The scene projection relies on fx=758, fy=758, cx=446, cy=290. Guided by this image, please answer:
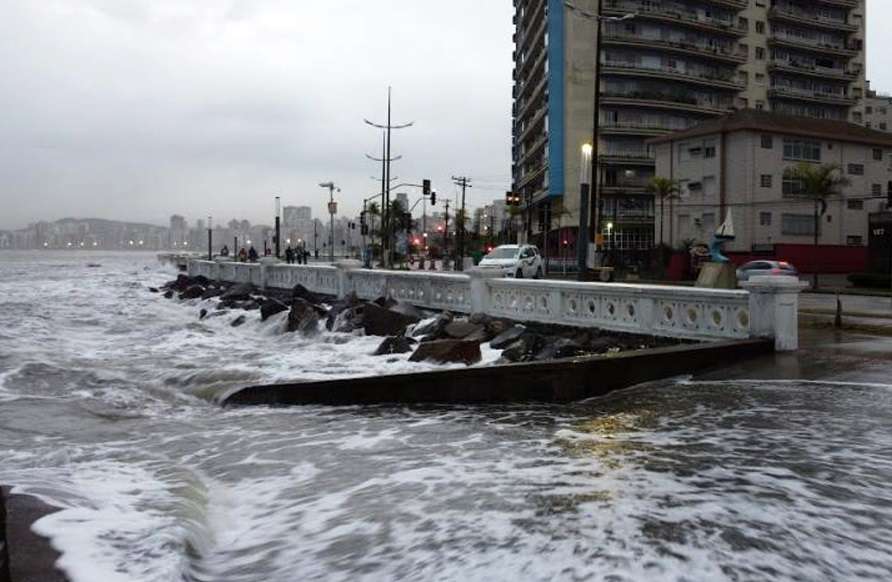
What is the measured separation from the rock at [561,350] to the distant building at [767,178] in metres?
37.9

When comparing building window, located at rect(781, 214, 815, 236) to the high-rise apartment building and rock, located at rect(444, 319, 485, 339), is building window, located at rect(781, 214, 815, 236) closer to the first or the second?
the high-rise apartment building

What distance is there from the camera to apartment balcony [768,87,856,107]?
78188 mm

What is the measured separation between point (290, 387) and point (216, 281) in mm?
33430

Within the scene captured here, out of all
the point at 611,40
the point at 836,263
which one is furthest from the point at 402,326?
the point at 611,40

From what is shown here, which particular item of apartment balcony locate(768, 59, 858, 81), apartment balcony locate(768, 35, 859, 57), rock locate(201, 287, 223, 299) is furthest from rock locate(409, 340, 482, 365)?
apartment balcony locate(768, 35, 859, 57)

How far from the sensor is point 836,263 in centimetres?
4347

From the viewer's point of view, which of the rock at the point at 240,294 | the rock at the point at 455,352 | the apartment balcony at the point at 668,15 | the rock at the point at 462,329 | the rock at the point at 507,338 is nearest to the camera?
the rock at the point at 455,352

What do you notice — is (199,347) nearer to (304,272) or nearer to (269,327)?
(269,327)

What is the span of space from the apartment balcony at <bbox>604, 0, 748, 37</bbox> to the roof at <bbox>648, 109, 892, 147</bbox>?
1896 cm

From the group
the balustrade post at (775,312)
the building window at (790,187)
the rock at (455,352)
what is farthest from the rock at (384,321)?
the building window at (790,187)

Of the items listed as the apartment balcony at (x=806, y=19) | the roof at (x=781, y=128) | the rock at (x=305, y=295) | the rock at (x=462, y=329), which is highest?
the apartment balcony at (x=806, y=19)

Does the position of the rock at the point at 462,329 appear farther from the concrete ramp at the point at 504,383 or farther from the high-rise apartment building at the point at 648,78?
the high-rise apartment building at the point at 648,78

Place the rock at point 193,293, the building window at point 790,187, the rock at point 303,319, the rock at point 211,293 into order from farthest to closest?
the building window at point 790,187, the rock at point 193,293, the rock at point 211,293, the rock at point 303,319

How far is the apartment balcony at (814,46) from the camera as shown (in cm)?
7881
